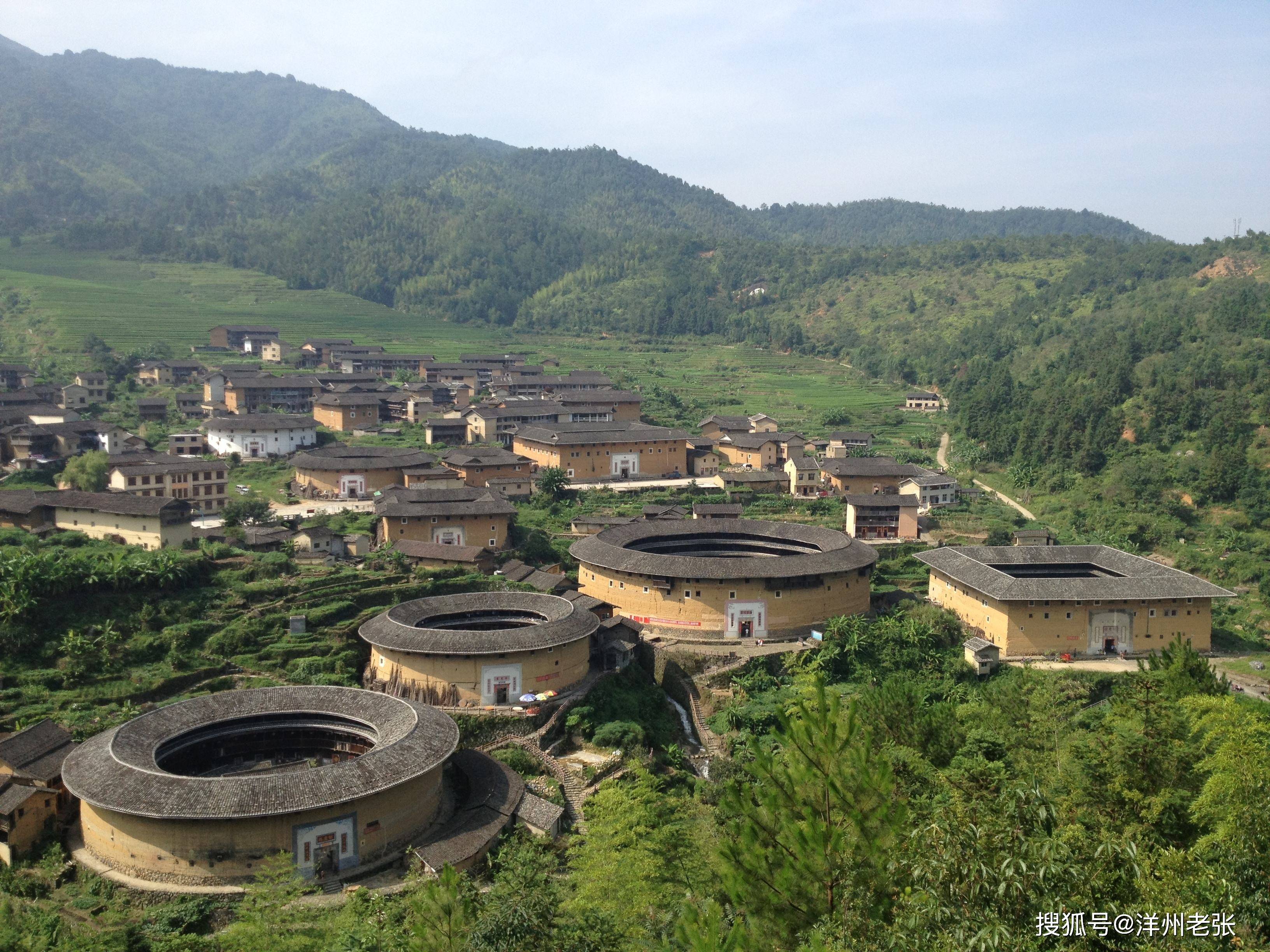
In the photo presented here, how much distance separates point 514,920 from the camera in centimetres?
1592

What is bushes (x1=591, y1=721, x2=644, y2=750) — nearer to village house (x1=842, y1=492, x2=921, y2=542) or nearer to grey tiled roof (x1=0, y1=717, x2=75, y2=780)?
grey tiled roof (x1=0, y1=717, x2=75, y2=780)

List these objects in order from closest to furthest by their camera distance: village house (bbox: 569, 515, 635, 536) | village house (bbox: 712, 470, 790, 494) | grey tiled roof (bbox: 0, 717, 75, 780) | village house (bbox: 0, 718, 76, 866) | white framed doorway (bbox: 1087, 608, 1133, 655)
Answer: village house (bbox: 0, 718, 76, 866) → grey tiled roof (bbox: 0, 717, 75, 780) → white framed doorway (bbox: 1087, 608, 1133, 655) → village house (bbox: 569, 515, 635, 536) → village house (bbox: 712, 470, 790, 494)

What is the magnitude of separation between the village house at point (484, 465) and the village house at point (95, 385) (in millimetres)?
24979

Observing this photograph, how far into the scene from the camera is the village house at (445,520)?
4216 cm

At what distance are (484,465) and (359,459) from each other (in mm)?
6129

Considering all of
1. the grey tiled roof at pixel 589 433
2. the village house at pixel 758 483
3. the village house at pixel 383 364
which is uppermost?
the village house at pixel 383 364

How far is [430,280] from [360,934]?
112 m

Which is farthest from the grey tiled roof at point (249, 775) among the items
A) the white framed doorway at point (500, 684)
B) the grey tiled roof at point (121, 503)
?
the grey tiled roof at point (121, 503)

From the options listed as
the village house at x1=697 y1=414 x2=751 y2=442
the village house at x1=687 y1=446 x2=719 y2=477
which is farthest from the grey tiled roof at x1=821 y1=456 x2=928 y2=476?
the village house at x1=697 y1=414 x2=751 y2=442

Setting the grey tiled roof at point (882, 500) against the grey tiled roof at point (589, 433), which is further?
the grey tiled roof at point (589, 433)

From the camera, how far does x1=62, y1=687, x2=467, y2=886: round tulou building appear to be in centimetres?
2172

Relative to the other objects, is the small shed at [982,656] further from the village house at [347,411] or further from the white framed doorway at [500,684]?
the village house at [347,411]

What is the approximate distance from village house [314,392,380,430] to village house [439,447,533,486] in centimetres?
1241

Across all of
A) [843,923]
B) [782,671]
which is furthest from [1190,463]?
[843,923]
